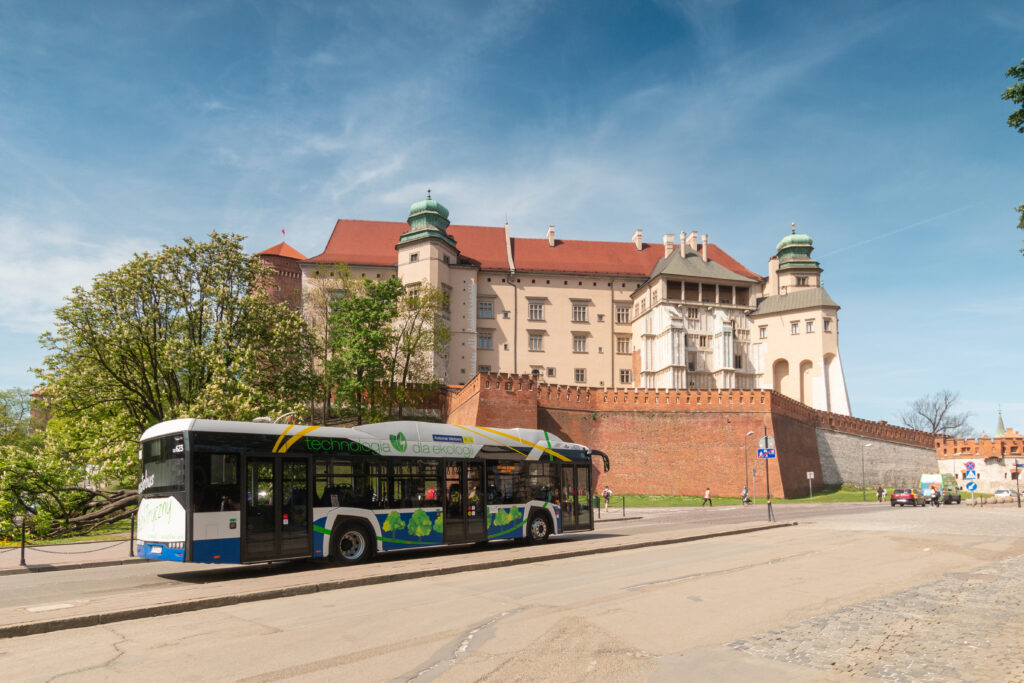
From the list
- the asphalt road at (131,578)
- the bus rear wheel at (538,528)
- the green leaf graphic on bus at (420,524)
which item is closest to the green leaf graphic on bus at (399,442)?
the green leaf graphic on bus at (420,524)

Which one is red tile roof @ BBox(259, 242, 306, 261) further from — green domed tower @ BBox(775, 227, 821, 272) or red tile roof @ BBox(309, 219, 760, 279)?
green domed tower @ BBox(775, 227, 821, 272)

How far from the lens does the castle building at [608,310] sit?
62.2m

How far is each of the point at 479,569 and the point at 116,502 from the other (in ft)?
58.2

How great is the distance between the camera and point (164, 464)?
13.1 metres

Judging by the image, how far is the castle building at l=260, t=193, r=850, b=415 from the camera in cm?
6225

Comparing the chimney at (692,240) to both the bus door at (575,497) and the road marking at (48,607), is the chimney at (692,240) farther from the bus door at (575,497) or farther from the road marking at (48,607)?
the road marking at (48,607)

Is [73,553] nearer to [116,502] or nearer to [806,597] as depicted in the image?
[116,502]

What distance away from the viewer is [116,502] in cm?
2583

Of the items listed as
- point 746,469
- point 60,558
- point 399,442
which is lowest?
Answer: point 746,469

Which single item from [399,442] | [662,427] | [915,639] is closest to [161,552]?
[399,442]

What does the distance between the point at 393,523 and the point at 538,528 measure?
474cm

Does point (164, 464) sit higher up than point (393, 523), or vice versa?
point (164, 464)

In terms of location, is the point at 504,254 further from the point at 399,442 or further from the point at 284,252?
the point at 399,442

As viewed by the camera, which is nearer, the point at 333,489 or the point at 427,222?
the point at 333,489
